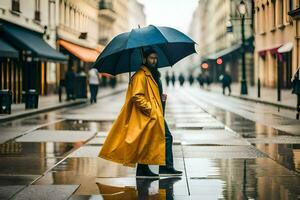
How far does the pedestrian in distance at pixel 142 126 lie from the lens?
7992 millimetres

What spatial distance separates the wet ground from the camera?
7441mm

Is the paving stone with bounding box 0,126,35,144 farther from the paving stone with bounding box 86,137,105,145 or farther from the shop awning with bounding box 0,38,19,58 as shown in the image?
the shop awning with bounding box 0,38,19,58

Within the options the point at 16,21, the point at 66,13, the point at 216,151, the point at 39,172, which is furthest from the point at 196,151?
the point at 66,13

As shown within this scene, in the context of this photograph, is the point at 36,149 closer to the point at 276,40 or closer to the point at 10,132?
the point at 10,132

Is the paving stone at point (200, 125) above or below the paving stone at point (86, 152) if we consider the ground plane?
above

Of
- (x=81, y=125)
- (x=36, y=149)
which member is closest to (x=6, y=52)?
(x=81, y=125)

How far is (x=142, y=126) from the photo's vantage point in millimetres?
7980

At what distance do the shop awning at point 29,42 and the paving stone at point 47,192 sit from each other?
21814 mm

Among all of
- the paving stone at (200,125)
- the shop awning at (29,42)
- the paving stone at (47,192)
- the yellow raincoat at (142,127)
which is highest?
the shop awning at (29,42)

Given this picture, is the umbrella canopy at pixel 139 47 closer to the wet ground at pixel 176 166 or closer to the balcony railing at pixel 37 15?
the wet ground at pixel 176 166

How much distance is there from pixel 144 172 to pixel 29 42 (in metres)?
24.8

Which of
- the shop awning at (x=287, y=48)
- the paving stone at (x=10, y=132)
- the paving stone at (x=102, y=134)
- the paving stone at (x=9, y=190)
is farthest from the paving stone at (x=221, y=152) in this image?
the shop awning at (x=287, y=48)

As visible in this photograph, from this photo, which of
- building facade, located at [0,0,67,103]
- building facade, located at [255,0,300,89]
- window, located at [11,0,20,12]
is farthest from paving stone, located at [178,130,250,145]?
building facade, located at [255,0,300,89]

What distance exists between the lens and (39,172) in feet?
29.6
